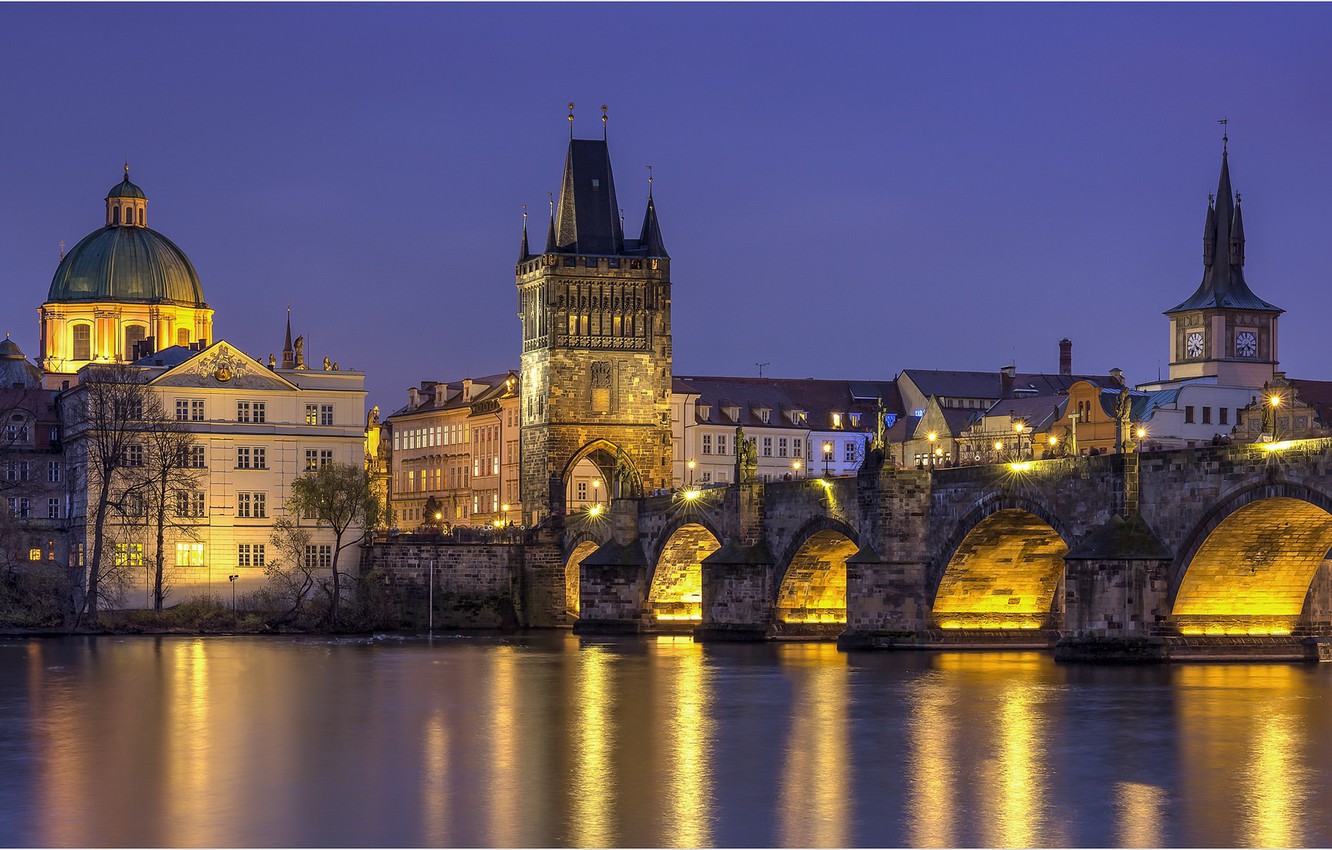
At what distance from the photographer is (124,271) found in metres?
127

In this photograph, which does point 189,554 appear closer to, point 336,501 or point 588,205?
point 336,501

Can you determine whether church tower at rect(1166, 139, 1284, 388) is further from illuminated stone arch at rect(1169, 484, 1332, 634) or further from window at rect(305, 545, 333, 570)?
illuminated stone arch at rect(1169, 484, 1332, 634)

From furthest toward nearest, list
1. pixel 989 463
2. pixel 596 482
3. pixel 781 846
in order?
pixel 596 482, pixel 989 463, pixel 781 846

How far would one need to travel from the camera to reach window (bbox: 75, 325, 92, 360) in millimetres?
126750

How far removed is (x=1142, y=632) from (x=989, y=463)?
1115cm

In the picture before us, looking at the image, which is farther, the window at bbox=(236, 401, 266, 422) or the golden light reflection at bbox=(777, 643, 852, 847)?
the window at bbox=(236, 401, 266, 422)

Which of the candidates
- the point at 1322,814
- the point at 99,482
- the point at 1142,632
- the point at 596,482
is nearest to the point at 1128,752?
the point at 1322,814

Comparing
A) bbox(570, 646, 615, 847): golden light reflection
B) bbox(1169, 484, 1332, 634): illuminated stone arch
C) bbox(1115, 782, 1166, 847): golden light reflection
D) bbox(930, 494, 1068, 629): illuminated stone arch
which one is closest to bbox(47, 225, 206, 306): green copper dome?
bbox(930, 494, 1068, 629): illuminated stone arch

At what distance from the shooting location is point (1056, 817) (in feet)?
105

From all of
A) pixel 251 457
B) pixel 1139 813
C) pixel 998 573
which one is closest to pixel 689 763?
pixel 1139 813

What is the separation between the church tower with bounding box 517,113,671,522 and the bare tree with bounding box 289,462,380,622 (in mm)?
14385

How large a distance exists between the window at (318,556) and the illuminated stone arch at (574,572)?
40.6 ft

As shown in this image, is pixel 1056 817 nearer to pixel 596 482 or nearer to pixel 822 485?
pixel 822 485

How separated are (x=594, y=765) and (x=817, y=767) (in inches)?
153
